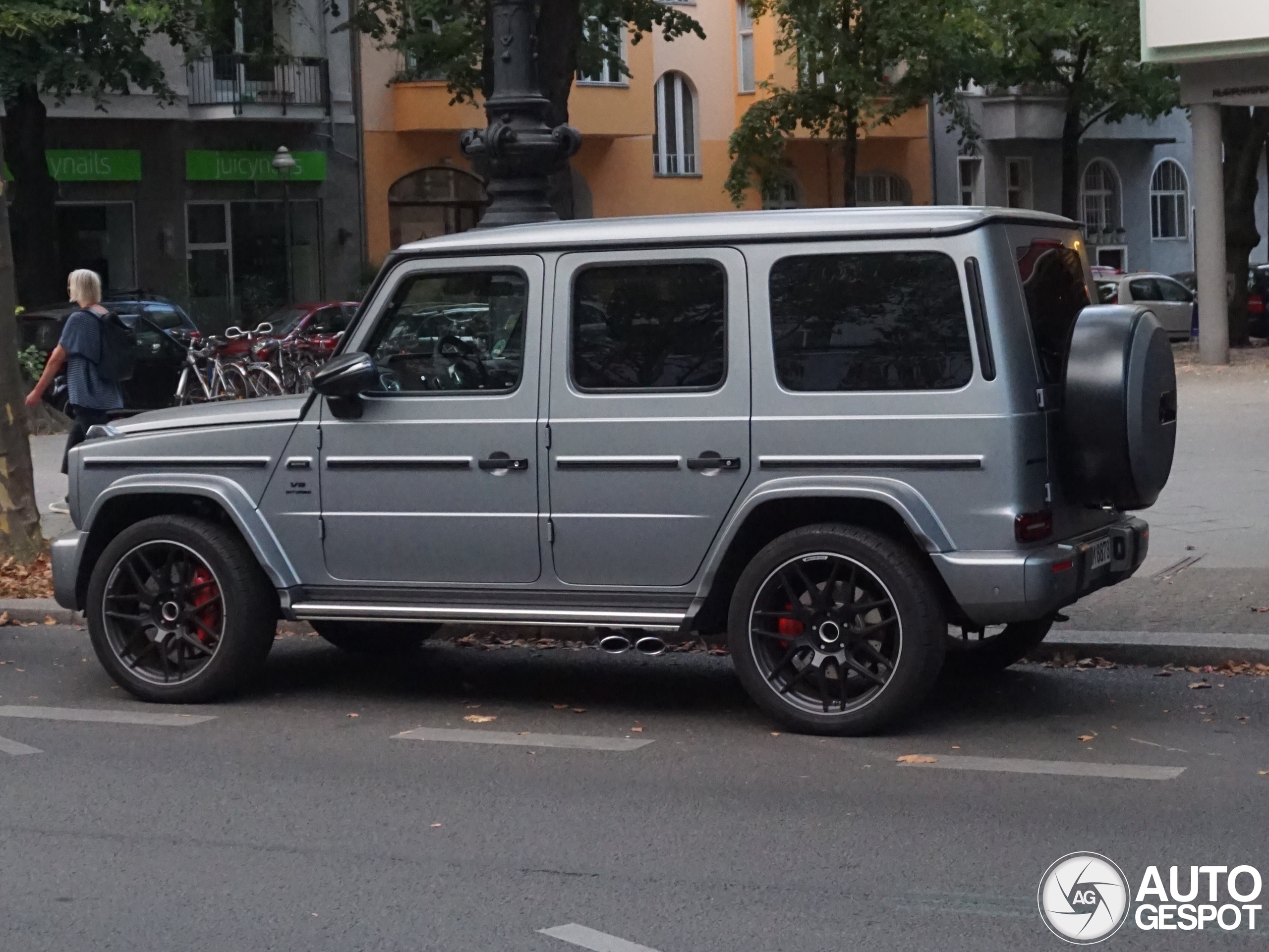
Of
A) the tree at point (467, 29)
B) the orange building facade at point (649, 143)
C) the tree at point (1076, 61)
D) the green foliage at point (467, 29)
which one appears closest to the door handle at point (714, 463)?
the tree at point (467, 29)

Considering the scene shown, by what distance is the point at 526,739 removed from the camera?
7.29 meters

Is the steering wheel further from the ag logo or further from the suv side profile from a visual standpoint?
the ag logo

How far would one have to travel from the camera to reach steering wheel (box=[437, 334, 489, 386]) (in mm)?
7559

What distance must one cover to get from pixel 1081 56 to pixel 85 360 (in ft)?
93.7

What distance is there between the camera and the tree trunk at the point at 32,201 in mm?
28359

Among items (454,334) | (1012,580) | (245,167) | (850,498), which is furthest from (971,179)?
(1012,580)

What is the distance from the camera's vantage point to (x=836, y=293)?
7.01 meters

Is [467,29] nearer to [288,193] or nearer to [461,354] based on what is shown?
[288,193]

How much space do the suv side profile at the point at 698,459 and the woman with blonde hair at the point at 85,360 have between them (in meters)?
5.27

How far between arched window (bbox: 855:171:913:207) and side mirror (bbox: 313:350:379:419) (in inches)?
1622

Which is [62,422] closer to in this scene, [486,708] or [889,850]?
[486,708]

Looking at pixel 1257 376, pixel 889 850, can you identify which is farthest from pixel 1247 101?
pixel 889 850

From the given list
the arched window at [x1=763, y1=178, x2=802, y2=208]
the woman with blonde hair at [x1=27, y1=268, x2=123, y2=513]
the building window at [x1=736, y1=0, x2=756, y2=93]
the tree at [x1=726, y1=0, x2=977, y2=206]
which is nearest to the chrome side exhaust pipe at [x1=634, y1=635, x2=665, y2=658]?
the woman with blonde hair at [x1=27, y1=268, x2=123, y2=513]

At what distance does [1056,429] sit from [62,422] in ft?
58.4
